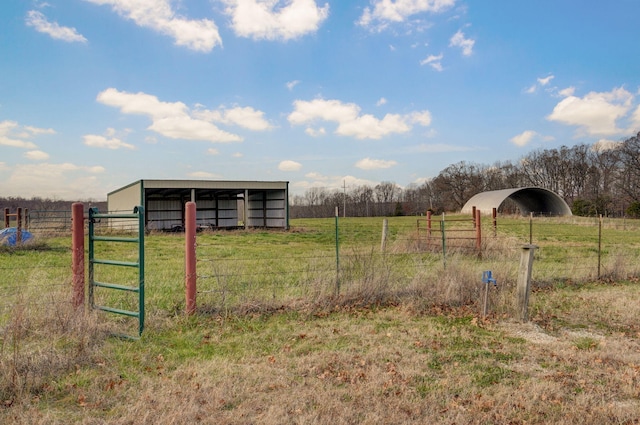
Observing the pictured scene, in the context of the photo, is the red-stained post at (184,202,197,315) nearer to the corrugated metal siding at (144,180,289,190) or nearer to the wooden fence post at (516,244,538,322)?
the wooden fence post at (516,244,538,322)

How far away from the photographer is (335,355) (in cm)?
500

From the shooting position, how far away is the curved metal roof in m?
44.9

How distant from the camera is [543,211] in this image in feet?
159

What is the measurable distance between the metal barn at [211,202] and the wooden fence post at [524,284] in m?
21.8

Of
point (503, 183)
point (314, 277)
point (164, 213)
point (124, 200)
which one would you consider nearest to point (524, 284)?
point (314, 277)

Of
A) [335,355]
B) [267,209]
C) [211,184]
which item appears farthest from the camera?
[267,209]

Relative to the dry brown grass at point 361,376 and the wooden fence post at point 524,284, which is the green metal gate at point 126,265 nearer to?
the dry brown grass at point 361,376

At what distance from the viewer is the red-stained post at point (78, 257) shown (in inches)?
228

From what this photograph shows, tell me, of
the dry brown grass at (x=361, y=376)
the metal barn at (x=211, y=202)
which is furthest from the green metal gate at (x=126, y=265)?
the metal barn at (x=211, y=202)

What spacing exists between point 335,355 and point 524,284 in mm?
3144

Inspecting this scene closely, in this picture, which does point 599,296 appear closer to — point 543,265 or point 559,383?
point 543,265

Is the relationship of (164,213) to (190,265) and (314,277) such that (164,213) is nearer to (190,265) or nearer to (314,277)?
(314,277)

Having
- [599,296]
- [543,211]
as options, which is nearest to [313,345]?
[599,296]

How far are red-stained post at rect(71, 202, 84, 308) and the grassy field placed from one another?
0.63ft
